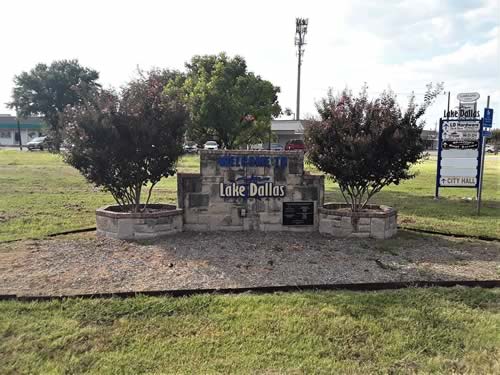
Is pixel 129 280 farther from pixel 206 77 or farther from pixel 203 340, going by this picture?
pixel 206 77

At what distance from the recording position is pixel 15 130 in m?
74.0

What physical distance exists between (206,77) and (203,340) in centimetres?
1609

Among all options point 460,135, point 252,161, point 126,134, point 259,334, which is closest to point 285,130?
point 460,135

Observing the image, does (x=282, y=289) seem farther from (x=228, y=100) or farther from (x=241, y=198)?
(x=228, y=100)

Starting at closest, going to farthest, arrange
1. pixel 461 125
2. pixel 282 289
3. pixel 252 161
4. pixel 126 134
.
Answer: pixel 282 289
pixel 126 134
pixel 252 161
pixel 461 125

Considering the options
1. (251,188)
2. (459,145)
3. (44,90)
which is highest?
(44,90)

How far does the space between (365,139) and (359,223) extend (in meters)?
1.40

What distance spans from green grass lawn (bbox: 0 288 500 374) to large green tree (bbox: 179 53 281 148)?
1217cm

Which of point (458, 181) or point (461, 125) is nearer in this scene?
point (461, 125)

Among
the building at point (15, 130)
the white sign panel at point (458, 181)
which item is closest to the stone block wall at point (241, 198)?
the white sign panel at point (458, 181)

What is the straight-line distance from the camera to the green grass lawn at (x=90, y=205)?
7641mm

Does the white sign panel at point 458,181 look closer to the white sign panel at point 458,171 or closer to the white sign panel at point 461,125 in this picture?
the white sign panel at point 458,171

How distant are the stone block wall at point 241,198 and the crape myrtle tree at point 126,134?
2.03 ft

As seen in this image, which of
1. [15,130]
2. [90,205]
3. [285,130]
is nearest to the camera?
[90,205]
